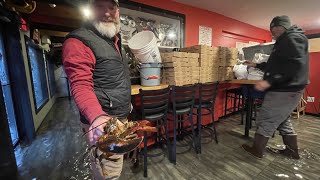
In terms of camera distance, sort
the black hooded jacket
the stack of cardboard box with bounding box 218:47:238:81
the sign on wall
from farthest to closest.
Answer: the sign on wall < the stack of cardboard box with bounding box 218:47:238:81 < the black hooded jacket

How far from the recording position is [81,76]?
77 cm

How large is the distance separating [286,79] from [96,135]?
6.55 ft

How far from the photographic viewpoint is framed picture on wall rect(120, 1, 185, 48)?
8.11 ft

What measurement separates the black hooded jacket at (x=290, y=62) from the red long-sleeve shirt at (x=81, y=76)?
74.6 inches

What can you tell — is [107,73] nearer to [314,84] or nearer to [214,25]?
[214,25]

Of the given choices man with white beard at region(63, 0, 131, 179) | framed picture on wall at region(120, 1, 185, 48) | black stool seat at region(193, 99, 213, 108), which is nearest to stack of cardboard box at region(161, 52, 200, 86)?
black stool seat at region(193, 99, 213, 108)

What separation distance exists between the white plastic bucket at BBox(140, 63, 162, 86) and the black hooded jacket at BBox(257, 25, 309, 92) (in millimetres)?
1277

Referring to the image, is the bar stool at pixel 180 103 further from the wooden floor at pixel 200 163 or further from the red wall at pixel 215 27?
the red wall at pixel 215 27

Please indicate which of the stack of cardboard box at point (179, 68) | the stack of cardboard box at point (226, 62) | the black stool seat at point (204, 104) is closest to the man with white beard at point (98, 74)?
the stack of cardboard box at point (179, 68)

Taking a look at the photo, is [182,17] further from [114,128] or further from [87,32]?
[114,128]

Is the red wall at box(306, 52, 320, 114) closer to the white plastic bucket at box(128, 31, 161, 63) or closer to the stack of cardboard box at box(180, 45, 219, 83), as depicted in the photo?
the stack of cardboard box at box(180, 45, 219, 83)

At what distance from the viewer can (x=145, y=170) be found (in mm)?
1885

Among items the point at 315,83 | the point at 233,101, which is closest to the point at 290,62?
the point at 233,101

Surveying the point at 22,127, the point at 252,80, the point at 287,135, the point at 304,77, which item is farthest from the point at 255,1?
the point at 22,127
